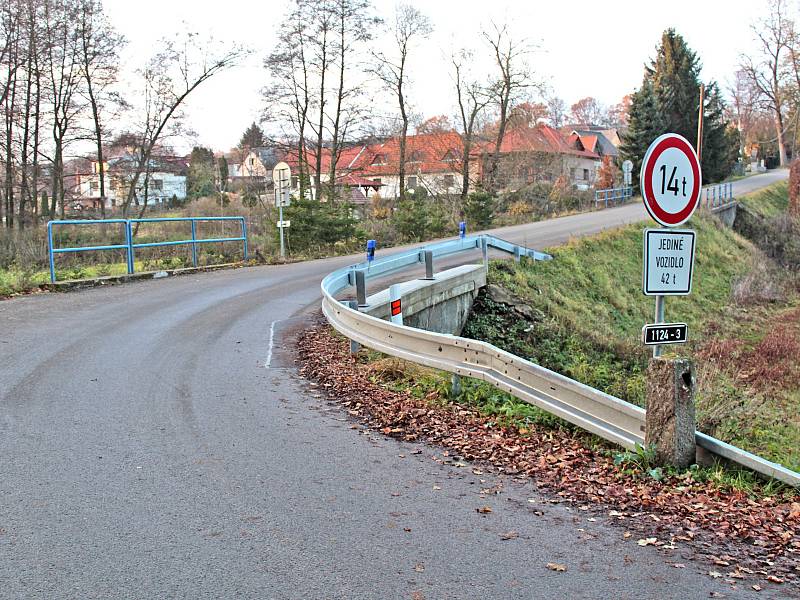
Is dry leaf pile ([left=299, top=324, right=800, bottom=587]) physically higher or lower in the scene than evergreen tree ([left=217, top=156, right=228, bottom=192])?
lower

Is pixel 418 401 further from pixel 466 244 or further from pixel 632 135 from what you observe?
pixel 632 135

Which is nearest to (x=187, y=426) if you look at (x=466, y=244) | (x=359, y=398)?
(x=359, y=398)

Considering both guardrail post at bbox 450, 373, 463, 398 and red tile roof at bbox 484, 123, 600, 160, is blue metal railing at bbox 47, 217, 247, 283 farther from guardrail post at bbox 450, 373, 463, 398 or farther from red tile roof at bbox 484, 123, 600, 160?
red tile roof at bbox 484, 123, 600, 160

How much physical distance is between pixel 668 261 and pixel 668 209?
1.33 ft

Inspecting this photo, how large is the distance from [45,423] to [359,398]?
304 centimetres

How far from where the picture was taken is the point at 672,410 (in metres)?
5.54

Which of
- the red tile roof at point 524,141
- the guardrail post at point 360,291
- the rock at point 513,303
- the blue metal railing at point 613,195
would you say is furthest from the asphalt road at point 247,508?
the red tile roof at point 524,141

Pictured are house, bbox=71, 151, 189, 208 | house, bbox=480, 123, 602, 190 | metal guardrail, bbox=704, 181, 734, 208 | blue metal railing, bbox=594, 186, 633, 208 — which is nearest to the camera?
house, bbox=71, 151, 189, 208

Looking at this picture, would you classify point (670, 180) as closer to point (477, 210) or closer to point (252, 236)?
point (252, 236)

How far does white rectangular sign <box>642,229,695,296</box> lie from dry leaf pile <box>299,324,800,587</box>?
145 centimetres

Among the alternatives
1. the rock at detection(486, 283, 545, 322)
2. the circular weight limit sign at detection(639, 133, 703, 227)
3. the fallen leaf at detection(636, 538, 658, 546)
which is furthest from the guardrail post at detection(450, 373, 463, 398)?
the rock at detection(486, 283, 545, 322)

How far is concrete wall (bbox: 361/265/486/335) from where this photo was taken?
12141 mm

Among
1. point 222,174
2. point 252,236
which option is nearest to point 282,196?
point 252,236

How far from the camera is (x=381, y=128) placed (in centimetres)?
4109
